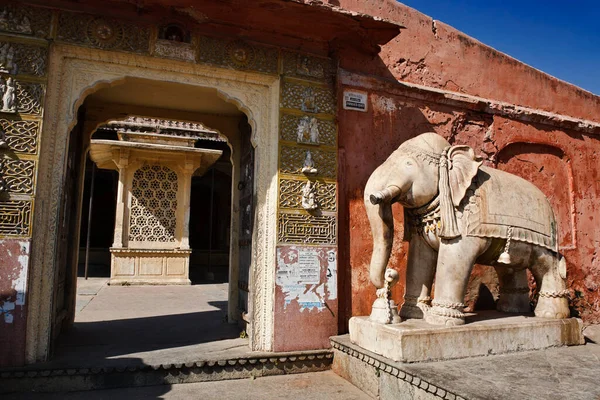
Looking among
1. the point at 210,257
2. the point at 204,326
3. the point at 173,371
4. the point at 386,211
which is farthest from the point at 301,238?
the point at 210,257

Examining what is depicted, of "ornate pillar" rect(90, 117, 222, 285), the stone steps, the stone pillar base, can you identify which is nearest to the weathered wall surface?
the stone steps

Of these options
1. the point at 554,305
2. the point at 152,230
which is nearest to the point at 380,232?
the point at 554,305

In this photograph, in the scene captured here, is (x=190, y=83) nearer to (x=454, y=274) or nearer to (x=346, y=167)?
(x=346, y=167)

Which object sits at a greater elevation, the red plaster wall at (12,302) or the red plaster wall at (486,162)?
the red plaster wall at (486,162)

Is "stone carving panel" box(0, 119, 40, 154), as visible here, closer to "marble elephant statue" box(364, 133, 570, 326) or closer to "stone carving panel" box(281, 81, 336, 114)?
"stone carving panel" box(281, 81, 336, 114)

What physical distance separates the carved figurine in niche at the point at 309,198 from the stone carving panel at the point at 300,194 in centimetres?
4

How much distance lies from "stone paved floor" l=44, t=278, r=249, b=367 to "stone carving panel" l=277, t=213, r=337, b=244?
4.11 feet

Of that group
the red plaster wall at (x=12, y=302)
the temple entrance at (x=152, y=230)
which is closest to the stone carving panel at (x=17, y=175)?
the red plaster wall at (x=12, y=302)

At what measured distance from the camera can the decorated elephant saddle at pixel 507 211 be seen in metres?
4.15

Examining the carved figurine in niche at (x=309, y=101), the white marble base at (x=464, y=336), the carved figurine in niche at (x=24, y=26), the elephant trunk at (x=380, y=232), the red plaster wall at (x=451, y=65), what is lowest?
the white marble base at (x=464, y=336)

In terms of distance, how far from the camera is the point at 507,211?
428cm

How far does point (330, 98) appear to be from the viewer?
16.7 ft

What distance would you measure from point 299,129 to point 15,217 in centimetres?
280

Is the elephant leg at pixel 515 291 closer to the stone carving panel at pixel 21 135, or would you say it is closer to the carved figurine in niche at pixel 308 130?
the carved figurine in niche at pixel 308 130
